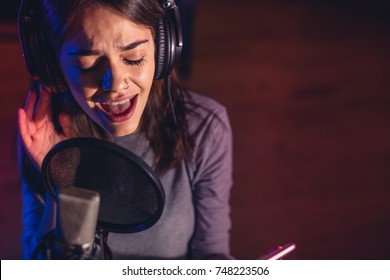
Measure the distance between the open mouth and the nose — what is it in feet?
0.21

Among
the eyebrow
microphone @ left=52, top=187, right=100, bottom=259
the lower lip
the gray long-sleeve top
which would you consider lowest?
the gray long-sleeve top

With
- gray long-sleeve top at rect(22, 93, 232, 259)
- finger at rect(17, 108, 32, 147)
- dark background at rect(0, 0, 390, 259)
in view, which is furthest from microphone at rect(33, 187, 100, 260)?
dark background at rect(0, 0, 390, 259)

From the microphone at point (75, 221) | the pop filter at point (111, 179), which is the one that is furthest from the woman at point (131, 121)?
the microphone at point (75, 221)

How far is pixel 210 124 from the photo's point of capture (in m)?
1.26

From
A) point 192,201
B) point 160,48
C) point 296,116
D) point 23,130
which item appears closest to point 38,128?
point 23,130

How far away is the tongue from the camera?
1018 mm

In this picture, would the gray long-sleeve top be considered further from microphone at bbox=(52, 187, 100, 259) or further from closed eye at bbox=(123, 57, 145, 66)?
microphone at bbox=(52, 187, 100, 259)

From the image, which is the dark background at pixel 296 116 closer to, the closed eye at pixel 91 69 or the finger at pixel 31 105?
the finger at pixel 31 105

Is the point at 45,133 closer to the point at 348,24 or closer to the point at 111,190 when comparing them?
the point at 111,190

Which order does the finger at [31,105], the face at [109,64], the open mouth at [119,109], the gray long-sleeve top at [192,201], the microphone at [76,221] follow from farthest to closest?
the gray long-sleeve top at [192,201] < the finger at [31,105] < the open mouth at [119,109] < the face at [109,64] < the microphone at [76,221]

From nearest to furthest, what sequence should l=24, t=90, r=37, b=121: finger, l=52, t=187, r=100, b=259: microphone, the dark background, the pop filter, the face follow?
1. l=52, t=187, r=100, b=259: microphone
2. the pop filter
3. the face
4. l=24, t=90, r=37, b=121: finger
5. the dark background

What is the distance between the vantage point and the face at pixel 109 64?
90 cm

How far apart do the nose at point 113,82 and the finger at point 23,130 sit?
0.90ft

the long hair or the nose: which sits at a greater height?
the nose
